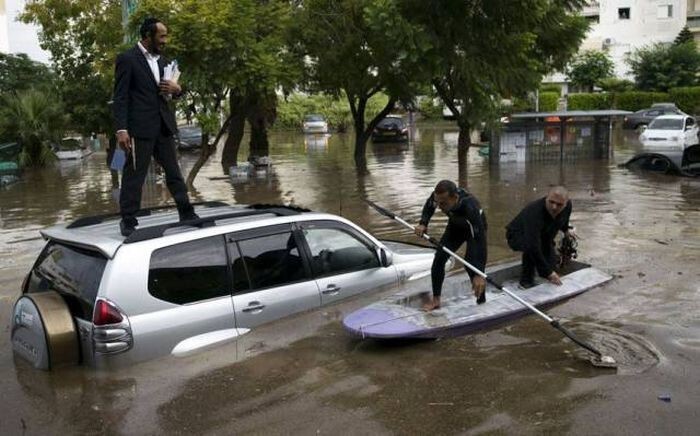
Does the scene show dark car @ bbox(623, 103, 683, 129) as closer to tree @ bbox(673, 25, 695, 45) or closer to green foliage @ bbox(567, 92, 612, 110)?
green foliage @ bbox(567, 92, 612, 110)

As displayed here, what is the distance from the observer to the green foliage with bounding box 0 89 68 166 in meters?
26.6

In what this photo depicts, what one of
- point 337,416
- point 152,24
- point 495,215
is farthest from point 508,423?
point 495,215

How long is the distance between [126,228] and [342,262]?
196 cm

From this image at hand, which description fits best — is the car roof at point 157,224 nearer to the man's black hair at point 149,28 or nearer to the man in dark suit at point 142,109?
the man in dark suit at point 142,109

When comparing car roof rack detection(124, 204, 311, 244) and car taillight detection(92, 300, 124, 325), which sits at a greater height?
car roof rack detection(124, 204, 311, 244)

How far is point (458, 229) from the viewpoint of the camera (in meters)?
6.92

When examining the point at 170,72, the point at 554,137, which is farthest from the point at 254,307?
the point at 554,137

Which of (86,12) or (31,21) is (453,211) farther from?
(31,21)

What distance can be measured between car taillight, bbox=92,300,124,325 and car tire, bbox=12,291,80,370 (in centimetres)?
26

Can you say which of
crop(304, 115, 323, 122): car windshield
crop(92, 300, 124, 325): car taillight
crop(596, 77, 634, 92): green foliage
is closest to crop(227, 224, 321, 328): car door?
crop(92, 300, 124, 325): car taillight

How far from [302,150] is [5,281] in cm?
2675

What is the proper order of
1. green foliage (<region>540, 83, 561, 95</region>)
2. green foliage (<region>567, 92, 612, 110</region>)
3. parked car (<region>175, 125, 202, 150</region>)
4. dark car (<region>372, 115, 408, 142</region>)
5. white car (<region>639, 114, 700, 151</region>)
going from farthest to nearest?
green foliage (<region>540, 83, 561, 95</region>) < green foliage (<region>567, 92, 612, 110</region>) < dark car (<region>372, 115, 408, 142</region>) < parked car (<region>175, 125, 202, 150</region>) < white car (<region>639, 114, 700, 151</region>)

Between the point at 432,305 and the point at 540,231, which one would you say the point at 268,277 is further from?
the point at 540,231

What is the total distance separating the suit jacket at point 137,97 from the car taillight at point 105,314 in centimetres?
183
